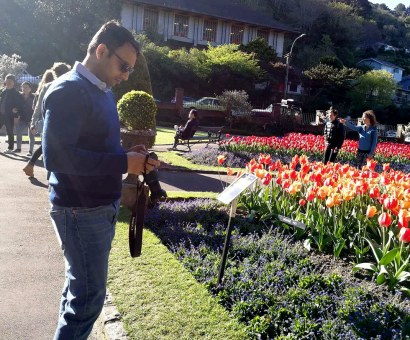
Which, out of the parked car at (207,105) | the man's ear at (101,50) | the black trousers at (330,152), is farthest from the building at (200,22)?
the man's ear at (101,50)

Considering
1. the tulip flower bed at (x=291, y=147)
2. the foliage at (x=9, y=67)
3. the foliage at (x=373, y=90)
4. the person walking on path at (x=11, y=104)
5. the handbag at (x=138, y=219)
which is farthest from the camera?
the foliage at (x=373, y=90)

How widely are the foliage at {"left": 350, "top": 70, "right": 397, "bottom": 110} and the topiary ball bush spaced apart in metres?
33.6

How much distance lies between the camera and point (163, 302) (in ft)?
12.1

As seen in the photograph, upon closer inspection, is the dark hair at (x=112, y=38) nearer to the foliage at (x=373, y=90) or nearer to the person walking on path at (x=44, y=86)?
the person walking on path at (x=44, y=86)

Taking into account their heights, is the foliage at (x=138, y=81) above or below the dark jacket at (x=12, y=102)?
above

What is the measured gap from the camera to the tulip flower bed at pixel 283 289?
10.8 ft

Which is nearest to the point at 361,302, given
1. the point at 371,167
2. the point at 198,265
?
the point at 198,265

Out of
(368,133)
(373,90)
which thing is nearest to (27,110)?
(368,133)

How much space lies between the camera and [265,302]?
3.62 meters

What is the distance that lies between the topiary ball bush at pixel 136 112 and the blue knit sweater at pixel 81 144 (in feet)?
20.7

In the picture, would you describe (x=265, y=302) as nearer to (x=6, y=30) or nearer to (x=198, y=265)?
(x=198, y=265)

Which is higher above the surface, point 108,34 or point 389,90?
point 389,90

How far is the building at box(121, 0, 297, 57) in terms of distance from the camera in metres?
39.6

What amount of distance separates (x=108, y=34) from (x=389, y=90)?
43.3 m
